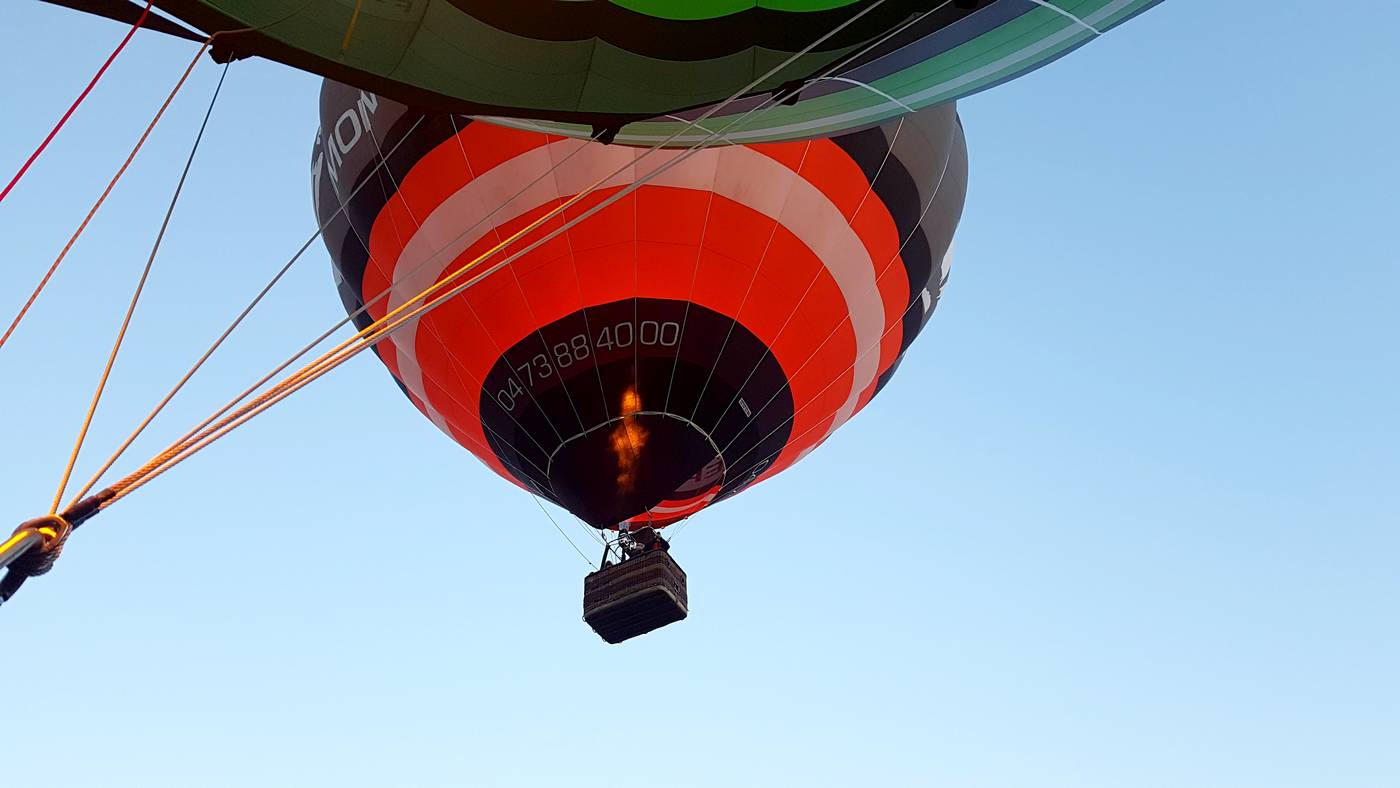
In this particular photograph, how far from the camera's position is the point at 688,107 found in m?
7.26

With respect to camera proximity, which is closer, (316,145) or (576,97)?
(576,97)

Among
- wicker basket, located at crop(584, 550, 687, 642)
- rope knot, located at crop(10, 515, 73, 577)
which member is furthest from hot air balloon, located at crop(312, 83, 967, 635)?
rope knot, located at crop(10, 515, 73, 577)

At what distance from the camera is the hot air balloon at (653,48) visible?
6.32 metres

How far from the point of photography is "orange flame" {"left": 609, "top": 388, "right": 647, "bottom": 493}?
1055cm

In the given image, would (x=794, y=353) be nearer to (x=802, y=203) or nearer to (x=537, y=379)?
(x=802, y=203)

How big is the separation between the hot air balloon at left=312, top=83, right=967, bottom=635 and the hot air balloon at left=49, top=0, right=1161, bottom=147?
2537 mm

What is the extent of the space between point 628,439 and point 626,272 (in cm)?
140

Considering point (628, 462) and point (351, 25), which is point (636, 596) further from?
point (351, 25)

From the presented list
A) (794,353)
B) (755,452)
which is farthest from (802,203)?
(755,452)

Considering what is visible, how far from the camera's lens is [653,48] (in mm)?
6809

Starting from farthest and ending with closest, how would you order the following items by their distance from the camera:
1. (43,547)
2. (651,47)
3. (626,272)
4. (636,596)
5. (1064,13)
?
1. (636,596)
2. (626,272)
3. (1064,13)
4. (651,47)
5. (43,547)

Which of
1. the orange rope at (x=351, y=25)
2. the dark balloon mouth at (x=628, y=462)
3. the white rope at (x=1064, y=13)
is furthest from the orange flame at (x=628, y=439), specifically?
the white rope at (x=1064, y=13)

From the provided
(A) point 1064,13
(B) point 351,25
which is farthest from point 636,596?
(A) point 1064,13

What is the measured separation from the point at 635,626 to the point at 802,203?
13.0ft
